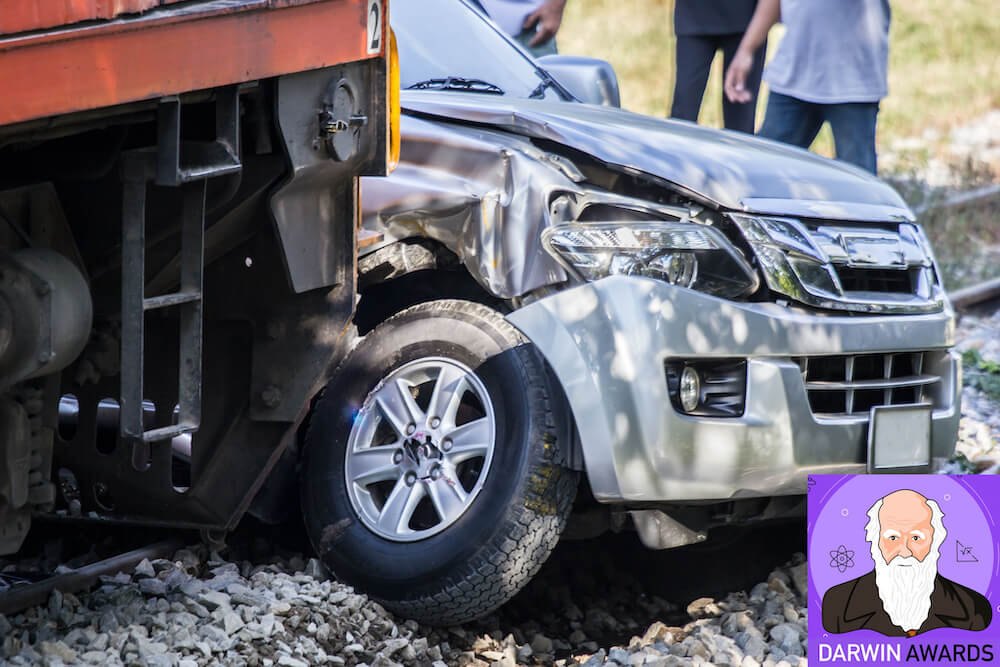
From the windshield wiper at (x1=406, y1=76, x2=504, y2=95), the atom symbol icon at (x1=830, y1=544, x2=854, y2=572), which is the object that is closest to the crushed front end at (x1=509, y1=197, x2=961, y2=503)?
the atom symbol icon at (x1=830, y1=544, x2=854, y2=572)

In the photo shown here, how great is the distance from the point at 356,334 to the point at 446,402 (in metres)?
0.49

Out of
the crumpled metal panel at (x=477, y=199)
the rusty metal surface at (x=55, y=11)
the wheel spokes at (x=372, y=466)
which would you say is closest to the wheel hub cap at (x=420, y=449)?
the wheel spokes at (x=372, y=466)

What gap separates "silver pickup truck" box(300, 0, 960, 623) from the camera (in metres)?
3.65

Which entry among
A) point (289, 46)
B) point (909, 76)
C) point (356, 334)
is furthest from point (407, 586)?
point (909, 76)

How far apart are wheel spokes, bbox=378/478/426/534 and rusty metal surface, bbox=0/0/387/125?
1245 mm

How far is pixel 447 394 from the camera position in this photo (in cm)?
395

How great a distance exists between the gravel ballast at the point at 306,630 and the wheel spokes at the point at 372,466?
32 centimetres

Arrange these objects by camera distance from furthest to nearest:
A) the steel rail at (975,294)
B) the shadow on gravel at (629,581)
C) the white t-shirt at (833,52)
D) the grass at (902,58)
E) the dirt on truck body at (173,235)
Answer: the grass at (902,58)
the steel rail at (975,294)
the white t-shirt at (833,52)
the shadow on gravel at (629,581)
the dirt on truck body at (173,235)

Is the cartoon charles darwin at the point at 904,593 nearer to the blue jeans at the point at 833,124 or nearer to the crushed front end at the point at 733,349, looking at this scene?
the crushed front end at the point at 733,349

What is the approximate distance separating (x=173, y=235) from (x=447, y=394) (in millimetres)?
920

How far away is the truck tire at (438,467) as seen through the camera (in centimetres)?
377

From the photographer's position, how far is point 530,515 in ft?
12.3

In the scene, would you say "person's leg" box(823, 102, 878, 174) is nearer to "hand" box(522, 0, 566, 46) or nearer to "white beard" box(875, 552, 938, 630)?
"hand" box(522, 0, 566, 46)

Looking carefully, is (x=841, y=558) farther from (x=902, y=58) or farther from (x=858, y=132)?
(x=902, y=58)
